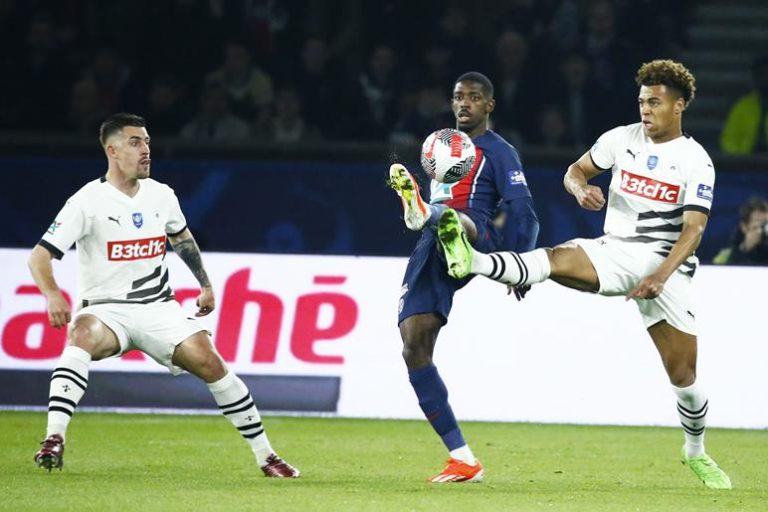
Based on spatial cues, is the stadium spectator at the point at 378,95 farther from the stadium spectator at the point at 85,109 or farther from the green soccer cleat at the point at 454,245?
the green soccer cleat at the point at 454,245

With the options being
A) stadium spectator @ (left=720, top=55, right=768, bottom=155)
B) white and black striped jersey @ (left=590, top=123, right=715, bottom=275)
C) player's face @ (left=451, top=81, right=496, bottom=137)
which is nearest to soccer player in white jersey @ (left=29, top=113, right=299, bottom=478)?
player's face @ (left=451, top=81, right=496, bottom=137)

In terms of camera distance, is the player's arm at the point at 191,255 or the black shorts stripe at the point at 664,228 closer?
the black shorts stripe at the point at 664,228

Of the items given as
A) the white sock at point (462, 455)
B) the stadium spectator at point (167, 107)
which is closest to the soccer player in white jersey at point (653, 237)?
the white sock at point (462, 455)

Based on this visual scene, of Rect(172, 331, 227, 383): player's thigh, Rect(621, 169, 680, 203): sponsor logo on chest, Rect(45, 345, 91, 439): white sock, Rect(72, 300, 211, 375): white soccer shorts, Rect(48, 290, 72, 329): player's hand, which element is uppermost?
Rect(621, 169, 680, 203): sponsor logo on chest

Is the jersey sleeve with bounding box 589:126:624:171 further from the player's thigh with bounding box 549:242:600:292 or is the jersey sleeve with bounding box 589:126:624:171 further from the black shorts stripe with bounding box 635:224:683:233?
the player's thigh with bounding box 549:242:600:292

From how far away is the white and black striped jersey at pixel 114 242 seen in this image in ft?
28.2

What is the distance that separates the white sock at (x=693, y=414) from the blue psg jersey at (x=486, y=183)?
1.34 meters

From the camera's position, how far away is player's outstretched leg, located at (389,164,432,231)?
25.6 feet

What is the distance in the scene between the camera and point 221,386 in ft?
27.8

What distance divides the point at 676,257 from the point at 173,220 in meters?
2.75

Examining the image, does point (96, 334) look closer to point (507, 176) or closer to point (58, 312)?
point (58, 312)

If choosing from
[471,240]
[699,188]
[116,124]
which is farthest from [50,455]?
[699,188]

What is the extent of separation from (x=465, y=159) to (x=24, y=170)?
8.49 metres

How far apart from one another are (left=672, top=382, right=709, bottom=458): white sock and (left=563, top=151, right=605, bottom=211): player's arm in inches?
46.0
